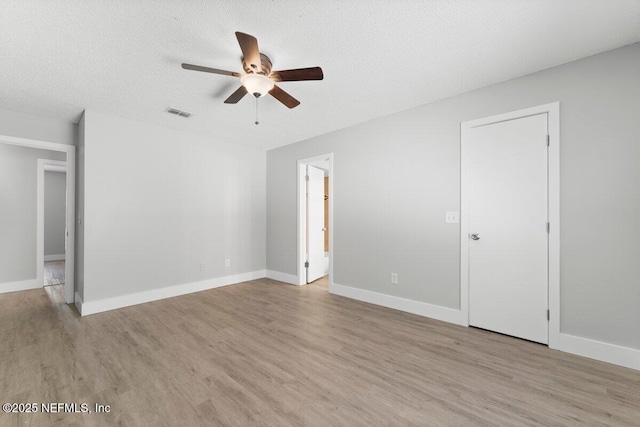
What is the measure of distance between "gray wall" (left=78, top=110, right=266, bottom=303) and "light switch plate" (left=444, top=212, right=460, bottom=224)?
338 centimetres

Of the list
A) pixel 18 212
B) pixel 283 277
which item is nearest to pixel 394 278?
pixel 283 277

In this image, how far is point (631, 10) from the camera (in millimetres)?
1708

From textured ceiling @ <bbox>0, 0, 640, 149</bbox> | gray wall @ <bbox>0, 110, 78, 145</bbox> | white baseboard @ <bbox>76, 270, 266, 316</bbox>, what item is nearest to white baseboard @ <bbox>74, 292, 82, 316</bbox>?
white baseboard @ <bbox>76, 270, 266, 316</bbox>

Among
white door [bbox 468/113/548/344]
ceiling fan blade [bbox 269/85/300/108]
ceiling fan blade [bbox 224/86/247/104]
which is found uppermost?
ceiling fan blade [bbox 224/86/247/104]

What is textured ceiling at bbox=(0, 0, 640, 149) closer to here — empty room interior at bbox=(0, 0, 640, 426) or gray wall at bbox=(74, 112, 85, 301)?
empty room interior at bbox=(0, 0, 640, 426)

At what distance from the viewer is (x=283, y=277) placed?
4820mm

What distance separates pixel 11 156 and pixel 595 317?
783 cm

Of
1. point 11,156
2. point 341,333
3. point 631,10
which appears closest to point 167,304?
point 341,333

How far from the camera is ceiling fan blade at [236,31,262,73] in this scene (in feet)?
5.42

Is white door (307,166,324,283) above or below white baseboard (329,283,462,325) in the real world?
above

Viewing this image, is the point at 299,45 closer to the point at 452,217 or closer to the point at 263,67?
the point at 263,67

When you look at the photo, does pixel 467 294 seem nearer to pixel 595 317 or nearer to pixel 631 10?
pixel 595 317

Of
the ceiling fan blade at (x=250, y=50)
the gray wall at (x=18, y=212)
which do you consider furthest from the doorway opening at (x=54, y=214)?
the ceiling fan blade at (x=250, y=50)

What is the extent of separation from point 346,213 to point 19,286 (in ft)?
17.9
